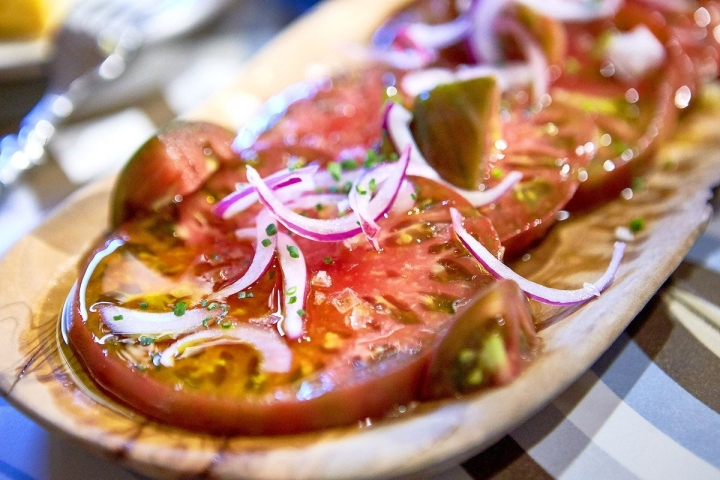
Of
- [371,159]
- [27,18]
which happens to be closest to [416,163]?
[371,159]

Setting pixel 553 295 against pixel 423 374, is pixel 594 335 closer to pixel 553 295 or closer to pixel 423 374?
pixel 553 295

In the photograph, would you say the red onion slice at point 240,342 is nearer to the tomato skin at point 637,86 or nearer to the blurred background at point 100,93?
the blurred background at point 100,93

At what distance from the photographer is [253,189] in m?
1.57

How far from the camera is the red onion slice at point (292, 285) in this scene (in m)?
1.29

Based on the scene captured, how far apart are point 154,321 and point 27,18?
2.33 meters

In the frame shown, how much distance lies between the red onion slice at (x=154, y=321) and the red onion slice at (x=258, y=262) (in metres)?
0.06

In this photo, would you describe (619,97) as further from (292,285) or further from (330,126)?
(292,285)

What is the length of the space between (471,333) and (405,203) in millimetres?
465

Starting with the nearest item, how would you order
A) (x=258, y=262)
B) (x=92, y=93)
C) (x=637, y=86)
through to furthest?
(x=258, y=262)
(x=637, y=86)
(x=92, y=93)

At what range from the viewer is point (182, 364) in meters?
1.25

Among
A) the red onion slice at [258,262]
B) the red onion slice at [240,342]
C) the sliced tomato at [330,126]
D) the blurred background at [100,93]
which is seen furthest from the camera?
the blurred background at [100,93]

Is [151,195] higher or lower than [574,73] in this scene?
higher

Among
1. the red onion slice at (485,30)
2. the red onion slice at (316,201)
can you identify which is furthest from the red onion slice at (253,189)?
the red onion slice at (485,30)

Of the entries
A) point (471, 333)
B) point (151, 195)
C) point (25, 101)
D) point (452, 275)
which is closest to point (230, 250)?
point (151, 195)
